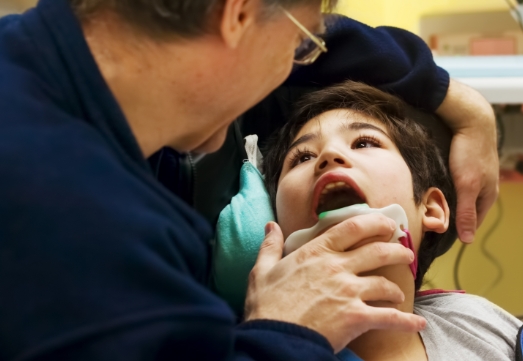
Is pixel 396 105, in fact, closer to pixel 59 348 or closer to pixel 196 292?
pixel 196 292

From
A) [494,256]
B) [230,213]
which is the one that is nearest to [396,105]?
[230,213]

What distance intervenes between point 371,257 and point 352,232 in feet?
0.14

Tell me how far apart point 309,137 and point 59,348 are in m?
0.65

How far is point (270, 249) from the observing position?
898mm

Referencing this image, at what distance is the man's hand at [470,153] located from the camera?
113cm

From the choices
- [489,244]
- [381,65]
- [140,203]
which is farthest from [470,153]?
[489,244]

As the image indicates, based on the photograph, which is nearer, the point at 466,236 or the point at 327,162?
the point at 327,162

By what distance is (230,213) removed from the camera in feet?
3.31

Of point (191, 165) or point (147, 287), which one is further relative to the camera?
point (191, 165)

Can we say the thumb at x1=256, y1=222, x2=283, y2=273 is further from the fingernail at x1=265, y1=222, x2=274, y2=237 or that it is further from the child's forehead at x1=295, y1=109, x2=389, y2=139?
the child's forehead at x1=295, y1=109, x2=389, y2=139

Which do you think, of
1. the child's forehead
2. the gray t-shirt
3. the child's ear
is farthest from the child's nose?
the gray t-shirt

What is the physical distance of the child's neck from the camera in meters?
0.91

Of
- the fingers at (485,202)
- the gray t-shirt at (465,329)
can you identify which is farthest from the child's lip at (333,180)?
the fingers at (485,202)

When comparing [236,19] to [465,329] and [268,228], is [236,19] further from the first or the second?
[465,329]
